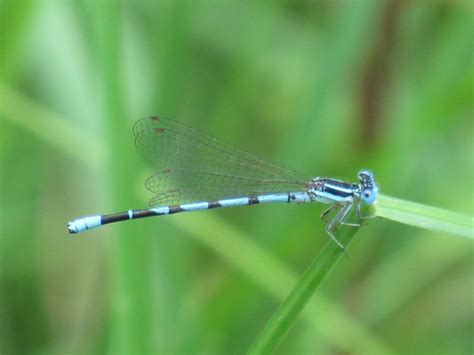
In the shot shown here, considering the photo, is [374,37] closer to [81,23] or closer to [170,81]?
[170,81]

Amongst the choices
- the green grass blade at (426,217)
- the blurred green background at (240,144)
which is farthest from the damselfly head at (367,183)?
the green grass blade at (426,217)

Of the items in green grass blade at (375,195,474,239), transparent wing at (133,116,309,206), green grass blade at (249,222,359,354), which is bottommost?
green grass blade at (249,222,359,354)

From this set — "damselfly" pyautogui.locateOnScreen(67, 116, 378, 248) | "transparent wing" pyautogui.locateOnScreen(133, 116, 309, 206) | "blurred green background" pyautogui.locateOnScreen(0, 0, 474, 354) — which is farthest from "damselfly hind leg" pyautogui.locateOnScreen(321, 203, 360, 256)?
"transparent wing" pyautogui.locateOnScreen(133, 116, 309, 206)

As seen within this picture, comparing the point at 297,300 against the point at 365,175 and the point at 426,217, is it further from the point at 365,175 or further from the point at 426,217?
the point at 365,175

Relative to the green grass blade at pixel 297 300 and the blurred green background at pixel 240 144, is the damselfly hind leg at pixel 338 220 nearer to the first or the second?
the green grass blade at pixel 297 300

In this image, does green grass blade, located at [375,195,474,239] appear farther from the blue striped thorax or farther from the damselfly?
the damselfly

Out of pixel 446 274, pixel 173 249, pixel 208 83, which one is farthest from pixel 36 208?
pixel 446 274
